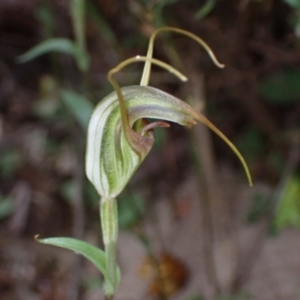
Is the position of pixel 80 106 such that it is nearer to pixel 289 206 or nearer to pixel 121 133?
pixel 121 133

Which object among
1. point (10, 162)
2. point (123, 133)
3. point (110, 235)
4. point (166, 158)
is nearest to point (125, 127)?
point (123, 133)

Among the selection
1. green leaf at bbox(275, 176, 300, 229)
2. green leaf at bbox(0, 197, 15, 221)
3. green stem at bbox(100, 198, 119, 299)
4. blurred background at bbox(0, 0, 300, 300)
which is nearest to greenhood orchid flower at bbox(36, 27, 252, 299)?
green stem at bbox(100, 198, 119, 299)

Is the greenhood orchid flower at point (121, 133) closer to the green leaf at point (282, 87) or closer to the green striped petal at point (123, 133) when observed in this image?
the green striped petal at point (123, 133)

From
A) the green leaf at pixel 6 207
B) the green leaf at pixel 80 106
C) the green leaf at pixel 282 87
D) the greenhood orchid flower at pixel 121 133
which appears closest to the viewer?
the greenhood orchid flower at pixel 121 133

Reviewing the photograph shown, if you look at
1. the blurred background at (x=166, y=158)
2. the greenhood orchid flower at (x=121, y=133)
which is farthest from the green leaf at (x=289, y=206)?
the greenhood orchid flower at (x=121, y=133)

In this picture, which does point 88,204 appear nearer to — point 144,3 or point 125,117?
point 144,3


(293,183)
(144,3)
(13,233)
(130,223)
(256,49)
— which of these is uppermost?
(144,3)

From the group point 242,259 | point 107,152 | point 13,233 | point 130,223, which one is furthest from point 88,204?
point 107,152

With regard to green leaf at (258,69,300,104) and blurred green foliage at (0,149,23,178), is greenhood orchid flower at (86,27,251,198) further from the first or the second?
blurred green foliage at (0,149,23,178)

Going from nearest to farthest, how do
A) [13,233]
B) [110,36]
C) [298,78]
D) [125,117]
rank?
1. [125,117]
2. [110,36]
3. [298,78]
4. [13,233]
